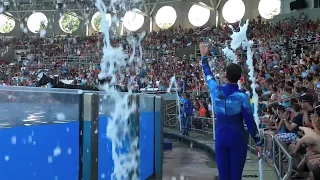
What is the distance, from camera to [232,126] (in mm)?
4113

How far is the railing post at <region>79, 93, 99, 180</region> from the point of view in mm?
4012

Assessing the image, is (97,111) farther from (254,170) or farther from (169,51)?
(169,51)

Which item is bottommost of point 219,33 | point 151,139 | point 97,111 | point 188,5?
point 151,139

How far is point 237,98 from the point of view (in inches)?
162

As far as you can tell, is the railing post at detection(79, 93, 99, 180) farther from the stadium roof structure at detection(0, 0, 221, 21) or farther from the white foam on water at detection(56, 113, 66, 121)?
the stadium roof structure at detection(0, 0, 221, 21)

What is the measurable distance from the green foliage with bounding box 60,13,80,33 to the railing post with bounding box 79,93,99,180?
39.6m

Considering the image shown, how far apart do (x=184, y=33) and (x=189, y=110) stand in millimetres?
19827

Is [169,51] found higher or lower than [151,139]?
higher

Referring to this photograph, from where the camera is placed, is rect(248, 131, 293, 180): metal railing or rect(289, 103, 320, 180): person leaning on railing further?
rect(289, 103, 320, 180): person leaning on railing

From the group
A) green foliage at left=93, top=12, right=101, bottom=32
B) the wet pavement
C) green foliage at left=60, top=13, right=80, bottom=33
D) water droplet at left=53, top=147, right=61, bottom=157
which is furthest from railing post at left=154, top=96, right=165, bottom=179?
green foliage at left=60, top=13, right=80, bottom=33

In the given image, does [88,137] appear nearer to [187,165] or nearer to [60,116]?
[60,116]

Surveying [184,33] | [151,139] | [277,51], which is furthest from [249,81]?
[184,33]

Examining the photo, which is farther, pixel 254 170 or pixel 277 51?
pixel 277 51

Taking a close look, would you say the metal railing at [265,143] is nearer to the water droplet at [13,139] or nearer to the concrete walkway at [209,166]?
the concrete walkway at [209,166]
